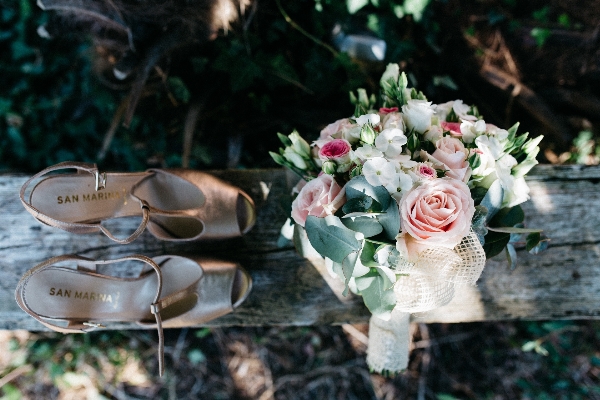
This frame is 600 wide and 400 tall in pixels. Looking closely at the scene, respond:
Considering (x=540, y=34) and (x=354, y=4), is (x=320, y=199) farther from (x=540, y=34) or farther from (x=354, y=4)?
(x=540, y=34)

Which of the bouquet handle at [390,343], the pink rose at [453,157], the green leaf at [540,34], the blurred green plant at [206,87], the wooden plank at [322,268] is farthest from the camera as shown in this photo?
the green leaf at [540,34]

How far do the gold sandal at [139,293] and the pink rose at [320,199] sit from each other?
0.52 m

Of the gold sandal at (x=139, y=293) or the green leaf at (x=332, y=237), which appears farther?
the gold sandal at (x=139, y=293)

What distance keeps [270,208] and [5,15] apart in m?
1.84

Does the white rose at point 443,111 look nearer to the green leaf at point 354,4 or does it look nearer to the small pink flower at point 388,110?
the small pink flower at point 388,110

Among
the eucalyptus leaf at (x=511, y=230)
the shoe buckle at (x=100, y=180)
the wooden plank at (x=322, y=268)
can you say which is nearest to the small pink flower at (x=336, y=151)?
the eucalyptus leaf at (x=511, y=230)

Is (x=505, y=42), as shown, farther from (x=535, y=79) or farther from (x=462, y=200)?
(x=462, y=200)

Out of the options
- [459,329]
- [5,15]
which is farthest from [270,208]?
[5,15]

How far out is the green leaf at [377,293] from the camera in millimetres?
1131

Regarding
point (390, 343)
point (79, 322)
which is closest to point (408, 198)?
point (390, 343)

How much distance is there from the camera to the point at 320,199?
1056 millimetres

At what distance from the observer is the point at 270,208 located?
1.67m

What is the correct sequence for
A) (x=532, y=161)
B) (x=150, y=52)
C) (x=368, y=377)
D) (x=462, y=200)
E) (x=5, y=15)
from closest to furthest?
(x=462, y=200), (x=532, y=161), (x=150, y=52), (x=368, y=377), (x=5, y=15)

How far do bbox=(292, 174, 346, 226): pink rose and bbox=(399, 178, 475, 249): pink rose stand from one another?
17cm
